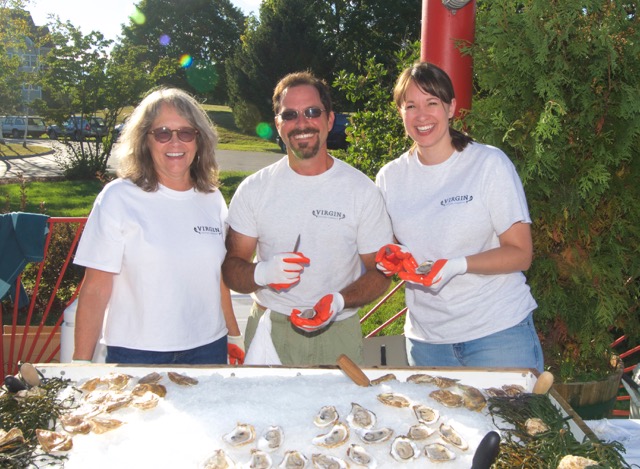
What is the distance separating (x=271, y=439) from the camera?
1.58 meters

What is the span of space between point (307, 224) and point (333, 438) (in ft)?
3.87

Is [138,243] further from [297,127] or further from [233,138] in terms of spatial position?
[233,138]

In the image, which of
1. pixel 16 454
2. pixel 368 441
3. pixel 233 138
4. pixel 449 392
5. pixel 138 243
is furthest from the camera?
pixel 233 138

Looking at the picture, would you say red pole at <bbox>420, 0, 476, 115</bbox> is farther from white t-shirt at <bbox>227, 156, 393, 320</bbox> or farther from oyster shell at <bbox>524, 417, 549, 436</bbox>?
oyster shell at <bbox>524, 417, 549, 436</bbox>

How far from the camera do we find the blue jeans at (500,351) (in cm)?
238

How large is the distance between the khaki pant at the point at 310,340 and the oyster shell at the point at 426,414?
1019 millimetres

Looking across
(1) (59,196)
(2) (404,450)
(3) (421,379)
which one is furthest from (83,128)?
(2) (404,450)

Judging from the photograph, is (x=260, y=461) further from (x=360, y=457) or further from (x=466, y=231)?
(x=466, y=231)

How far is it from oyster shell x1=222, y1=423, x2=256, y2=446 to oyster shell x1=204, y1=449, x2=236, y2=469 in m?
0.07

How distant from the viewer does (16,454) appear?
1462 mm

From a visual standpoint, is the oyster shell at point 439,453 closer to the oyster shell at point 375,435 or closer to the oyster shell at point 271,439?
the oyster shell at point 375,435

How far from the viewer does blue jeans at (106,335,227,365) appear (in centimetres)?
240

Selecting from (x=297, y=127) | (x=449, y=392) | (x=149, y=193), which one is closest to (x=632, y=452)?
(x=449, y=392)

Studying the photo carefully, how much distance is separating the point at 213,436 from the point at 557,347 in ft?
9.09
